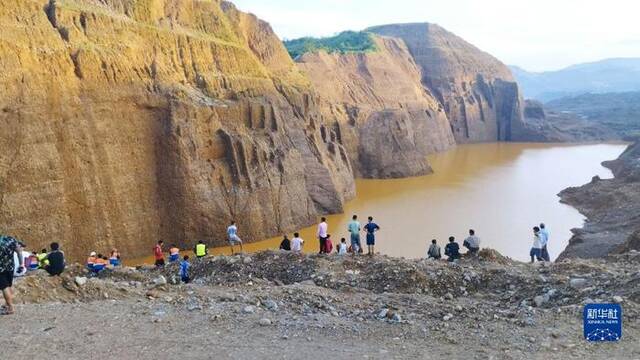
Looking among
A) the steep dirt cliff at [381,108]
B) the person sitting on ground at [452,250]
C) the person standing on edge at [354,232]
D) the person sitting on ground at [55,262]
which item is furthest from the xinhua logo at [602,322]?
the steep dirt cliff at [381,108]

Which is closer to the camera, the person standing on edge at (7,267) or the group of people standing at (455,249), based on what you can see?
the person standing on edge at (7,267)

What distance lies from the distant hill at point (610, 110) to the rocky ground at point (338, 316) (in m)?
73.0

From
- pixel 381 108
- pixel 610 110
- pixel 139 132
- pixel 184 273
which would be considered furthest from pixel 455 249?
pixel 610 110

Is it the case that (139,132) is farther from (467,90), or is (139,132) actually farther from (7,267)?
(467,90)

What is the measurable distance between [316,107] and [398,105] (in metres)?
24.1

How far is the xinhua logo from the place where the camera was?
7.84 meters

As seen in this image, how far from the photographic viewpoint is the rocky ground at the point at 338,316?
8156 mm

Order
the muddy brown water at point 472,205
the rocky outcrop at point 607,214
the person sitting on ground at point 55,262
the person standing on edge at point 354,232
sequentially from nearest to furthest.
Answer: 1. the person sitting on ground at point 55,262
2. the person standing on edge at point 354,232
3. the rocky outcrop at point 607,214
4. the muddy brown water at point 472,205

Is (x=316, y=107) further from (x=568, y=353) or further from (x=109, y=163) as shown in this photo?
(x=568, y=353)

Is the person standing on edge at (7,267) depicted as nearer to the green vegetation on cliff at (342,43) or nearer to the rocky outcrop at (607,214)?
the rocky outcrop at (607,214)

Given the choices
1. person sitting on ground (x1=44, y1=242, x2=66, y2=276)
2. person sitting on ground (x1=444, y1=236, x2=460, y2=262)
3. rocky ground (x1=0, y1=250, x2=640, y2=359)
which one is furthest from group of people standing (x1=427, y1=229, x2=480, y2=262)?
person sitting on ground (x1=44, y1=242, x2=66, y2=276)

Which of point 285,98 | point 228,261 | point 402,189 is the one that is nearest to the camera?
point 228,261

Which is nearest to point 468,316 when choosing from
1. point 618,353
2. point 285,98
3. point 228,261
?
point 618,353

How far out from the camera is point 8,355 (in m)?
7.81
